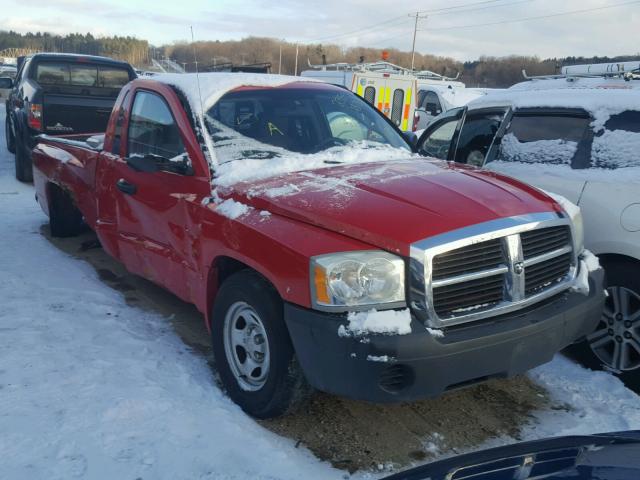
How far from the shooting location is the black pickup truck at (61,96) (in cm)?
952

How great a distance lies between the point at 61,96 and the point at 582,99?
805 centimetres

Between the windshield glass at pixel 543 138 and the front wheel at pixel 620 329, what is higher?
the windshield glass at pixel 543 138

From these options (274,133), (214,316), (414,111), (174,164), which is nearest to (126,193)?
(174,164)

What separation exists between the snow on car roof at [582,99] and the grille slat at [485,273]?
4.52 feet

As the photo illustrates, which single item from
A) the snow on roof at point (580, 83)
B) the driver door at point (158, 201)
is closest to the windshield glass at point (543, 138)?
the snow on roof at point (580, 83)

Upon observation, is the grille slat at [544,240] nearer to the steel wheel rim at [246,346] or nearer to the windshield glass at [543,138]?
the windshield glass at [543,138]

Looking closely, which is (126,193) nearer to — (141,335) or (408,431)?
(141,335)

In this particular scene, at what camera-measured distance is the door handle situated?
4.50m

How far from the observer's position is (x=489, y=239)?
Result: 2.94 m

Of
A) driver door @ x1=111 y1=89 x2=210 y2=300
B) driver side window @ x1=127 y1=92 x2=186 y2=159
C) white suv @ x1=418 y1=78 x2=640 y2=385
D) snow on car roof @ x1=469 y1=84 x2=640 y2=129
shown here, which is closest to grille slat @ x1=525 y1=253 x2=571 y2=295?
white suv @ x1=418 y1=78 x2=640 y2=385

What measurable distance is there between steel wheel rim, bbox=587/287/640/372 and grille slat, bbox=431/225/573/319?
2.77 ft

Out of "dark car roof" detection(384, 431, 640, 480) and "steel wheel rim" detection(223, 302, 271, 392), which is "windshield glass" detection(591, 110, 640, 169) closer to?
"dark car roof" detection(384, 431, 640, 480)

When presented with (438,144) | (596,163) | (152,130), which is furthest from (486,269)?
(438,144)

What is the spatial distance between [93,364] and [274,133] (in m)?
1.87
